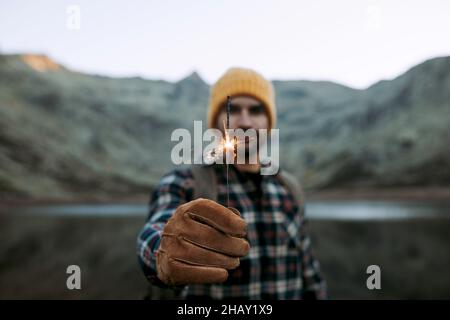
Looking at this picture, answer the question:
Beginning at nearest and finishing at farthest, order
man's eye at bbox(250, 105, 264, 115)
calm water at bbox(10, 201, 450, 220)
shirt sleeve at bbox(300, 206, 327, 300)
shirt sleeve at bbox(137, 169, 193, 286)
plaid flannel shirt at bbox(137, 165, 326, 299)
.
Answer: shirt sleeve at bbox(137, 169, 193, 286) < plaid flannel shirt at bbox(137, 165, 326, 299) < man's eye at bbox(250, 105, 264, 115) < shirt sleeve at bbox(300, 206, 327, 300) < calm water at bbox(10, 201, 450, 220)

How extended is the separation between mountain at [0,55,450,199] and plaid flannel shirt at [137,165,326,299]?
4218 inches

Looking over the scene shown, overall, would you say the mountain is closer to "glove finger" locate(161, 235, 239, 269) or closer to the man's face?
the man's face

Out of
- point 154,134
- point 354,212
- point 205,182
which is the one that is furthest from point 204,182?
point 154,134

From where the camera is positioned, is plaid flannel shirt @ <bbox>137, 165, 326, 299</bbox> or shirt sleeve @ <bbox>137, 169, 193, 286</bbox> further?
plaid flannel shirt @ <bbox>137, 165, 326, 299</bbox>

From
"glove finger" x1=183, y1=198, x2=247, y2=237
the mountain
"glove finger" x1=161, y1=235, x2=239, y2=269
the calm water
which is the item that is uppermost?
the mountain

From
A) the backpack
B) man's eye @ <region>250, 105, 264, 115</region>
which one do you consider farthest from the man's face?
the backpack

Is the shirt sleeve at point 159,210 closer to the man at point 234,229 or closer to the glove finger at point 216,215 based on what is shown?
the man at point 234,229

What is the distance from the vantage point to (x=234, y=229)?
7.01 ft

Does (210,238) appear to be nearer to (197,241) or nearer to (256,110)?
(197,241)

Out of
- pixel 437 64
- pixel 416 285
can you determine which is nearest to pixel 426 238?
pixel 416 285

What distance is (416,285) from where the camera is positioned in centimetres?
1299

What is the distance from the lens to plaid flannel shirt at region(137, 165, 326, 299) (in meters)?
3.23

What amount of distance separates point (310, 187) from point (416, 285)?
362 ft
